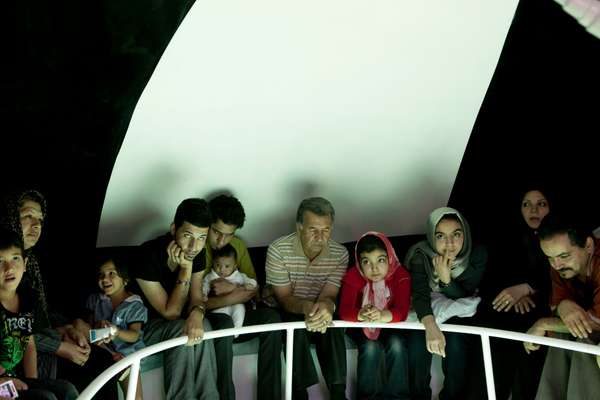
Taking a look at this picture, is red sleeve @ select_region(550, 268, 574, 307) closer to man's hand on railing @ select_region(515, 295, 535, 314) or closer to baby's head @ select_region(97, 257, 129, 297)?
man's hand on railing @ select_region(515, 295, 535, 314)

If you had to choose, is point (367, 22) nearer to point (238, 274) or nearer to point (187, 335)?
point (238, 274)

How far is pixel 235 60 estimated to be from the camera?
3.16 metres

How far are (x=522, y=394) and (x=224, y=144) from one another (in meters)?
1.77

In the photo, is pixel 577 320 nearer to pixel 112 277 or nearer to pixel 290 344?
pixel 290 344

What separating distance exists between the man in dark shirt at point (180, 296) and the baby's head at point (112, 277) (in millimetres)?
68

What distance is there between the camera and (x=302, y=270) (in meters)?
3.11

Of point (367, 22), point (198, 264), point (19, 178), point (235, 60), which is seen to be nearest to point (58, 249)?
point (19, 178)

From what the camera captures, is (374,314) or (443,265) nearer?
(374,314)

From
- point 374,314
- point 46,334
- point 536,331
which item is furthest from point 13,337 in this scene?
point 536,331

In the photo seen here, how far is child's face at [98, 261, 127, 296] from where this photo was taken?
2.79 m

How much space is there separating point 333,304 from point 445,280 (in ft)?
1.59

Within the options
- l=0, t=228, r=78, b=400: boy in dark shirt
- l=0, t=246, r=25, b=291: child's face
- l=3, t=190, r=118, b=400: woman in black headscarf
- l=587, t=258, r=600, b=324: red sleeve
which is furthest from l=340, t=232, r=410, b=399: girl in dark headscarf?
l=0, t=246, r=25, b=291: child's face

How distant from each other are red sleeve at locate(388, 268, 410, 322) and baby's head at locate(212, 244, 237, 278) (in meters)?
0.72

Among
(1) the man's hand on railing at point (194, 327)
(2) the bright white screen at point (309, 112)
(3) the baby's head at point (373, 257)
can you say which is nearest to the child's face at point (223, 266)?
(1) the man's hand on railing at point (194, 327)
